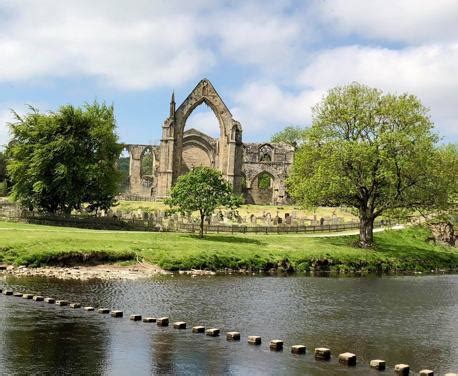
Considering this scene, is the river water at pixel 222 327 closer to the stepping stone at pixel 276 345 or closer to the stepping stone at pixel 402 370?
the stepping stone at pixel 276 345

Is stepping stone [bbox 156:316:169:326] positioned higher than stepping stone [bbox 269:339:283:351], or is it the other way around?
stepping stone [bbox 156:316:169:326]

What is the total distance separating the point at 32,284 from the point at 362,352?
1752cm

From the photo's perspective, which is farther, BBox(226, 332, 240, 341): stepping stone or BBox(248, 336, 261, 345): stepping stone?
BBox(226, 332, 240, 341): stepping stone

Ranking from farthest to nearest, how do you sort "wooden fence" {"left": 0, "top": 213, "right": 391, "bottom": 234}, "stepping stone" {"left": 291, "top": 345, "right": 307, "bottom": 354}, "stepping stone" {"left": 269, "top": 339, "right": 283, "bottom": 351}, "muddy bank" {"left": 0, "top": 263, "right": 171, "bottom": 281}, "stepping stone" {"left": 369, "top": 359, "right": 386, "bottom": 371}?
"wooden fence" {"left": 0, "top": 213, "right": 391, "bottom": 234} < "muddy bank" {"left": 0, "top": 263, "right": 171, "bottom": 281} < "stepping stone" {"left": 269, "top": 339, "right": 283, "bottom": 351} < "stepping stone" {"left": 291, "top": 345, "right": 307, "bottom": 354} < "stepping stone" {"left": 369, "top": 359, "right": 386, "bottom": 371}

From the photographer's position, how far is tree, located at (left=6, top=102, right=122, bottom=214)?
61062 mm

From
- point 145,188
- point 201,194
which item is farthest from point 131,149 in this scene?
point 201,194

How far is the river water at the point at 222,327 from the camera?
18.0m

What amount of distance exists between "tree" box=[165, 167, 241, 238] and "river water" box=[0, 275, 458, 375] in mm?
14425

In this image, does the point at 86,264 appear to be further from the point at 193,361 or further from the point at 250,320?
the point at 193,361

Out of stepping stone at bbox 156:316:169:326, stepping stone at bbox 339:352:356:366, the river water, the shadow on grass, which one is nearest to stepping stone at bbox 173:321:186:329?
the river water

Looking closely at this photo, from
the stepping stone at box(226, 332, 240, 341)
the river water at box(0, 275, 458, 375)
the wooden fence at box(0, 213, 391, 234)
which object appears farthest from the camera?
the wooden fence at box(0, 213, 391, 234)

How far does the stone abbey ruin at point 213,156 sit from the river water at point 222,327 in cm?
6169

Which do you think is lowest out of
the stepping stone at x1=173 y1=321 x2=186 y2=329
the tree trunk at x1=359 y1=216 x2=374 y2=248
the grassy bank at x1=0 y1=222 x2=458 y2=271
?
the stepping stone at x1=173 y1=321 x2=186 y2=329

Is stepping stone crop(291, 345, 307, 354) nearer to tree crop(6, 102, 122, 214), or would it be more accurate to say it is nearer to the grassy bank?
the grassy bank
